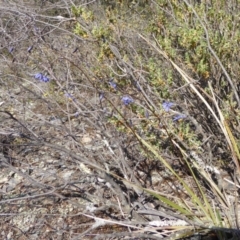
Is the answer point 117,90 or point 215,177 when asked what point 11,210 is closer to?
point 117,90

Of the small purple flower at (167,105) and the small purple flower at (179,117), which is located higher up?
the small purple flower at (167,105)

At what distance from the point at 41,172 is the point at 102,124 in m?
0.96

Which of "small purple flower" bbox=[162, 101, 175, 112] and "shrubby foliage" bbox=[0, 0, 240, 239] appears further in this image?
"small purple flower" bbox=[162, 101, 175, 112]

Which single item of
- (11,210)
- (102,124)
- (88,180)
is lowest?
(11,210)

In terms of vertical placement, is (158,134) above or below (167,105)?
below

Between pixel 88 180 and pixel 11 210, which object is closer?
pixel 88 180

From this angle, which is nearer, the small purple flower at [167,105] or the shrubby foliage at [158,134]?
the shrubby foliage at [158,134]

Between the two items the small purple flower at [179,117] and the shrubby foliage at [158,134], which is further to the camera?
the small purple flower at [179,117]

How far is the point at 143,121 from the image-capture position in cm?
219

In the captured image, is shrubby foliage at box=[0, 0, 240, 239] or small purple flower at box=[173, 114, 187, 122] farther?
small purple flower at box=[173, 114, 187, 122]

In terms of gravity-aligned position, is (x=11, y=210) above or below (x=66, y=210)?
below

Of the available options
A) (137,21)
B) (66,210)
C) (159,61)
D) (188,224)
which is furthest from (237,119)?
(137,21)

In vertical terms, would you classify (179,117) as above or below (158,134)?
above

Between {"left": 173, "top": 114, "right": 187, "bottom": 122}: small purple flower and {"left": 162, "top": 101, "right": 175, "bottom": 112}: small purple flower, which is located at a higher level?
{"left": 162, "top": 101, "right": 175, "bottom": 112}: small purple flower
